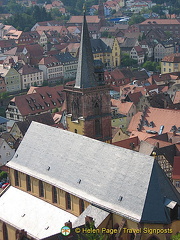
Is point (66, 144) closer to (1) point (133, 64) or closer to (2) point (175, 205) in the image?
(2) point (175, 205)

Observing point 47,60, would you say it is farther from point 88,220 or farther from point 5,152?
point 88,220

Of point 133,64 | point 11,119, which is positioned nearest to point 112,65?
point 133,64

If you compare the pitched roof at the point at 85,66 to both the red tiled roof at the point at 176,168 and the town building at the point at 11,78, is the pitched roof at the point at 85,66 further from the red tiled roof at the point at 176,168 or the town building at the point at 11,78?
the town building at the point at 11,78

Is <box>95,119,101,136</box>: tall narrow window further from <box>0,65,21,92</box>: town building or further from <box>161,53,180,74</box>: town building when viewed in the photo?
<box>161,53,180,74</box>: town building

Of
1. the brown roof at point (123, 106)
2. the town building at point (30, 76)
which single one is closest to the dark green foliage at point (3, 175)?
the brown roof at point (123, 106)

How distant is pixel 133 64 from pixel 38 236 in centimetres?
13453

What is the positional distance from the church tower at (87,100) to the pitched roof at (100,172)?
6.82 metres

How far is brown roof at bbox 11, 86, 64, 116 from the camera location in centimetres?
11212

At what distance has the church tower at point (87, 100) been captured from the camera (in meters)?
62.8

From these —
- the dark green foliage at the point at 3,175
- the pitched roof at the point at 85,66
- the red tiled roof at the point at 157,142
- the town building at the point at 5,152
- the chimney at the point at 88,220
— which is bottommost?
the dark green foliage at the point at 3,175

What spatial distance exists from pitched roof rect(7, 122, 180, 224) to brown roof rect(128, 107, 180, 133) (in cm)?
3182

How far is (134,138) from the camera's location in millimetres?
79125

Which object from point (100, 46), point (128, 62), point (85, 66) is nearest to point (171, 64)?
point (128, 62)

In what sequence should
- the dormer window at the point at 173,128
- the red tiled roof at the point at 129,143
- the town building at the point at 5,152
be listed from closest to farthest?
1. the red tiled roof at the point at 129,143
2. the dormer window at the point at 173,128
3. the town building at the point at 5,152
